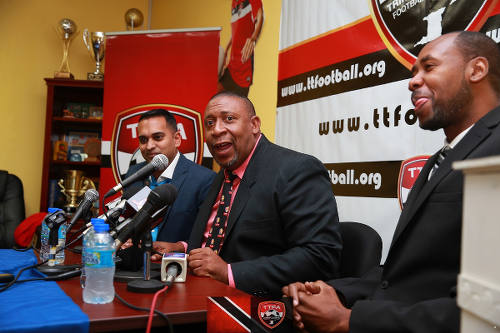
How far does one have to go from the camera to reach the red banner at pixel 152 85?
3803mm

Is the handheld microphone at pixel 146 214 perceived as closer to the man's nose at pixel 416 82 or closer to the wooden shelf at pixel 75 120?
the man's nose at pixel 416 82

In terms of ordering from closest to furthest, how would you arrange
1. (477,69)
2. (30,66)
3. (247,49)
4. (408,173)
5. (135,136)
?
(477,69), (408,173), (247,49), (135,136), (30,66)

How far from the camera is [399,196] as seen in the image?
2.06 m

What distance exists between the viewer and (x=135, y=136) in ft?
12.9

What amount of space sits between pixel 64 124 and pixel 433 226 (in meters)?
4.51

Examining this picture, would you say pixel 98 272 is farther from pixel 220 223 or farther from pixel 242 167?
pixel 242 167

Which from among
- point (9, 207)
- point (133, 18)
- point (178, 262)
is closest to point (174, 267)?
point (178, 262)

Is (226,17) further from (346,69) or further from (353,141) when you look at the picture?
(353,141)

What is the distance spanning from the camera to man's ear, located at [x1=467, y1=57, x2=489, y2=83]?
4.43 feet

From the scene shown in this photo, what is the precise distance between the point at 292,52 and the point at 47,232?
1.97 m

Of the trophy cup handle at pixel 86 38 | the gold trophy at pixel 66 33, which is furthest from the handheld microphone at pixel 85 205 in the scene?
the trophy cup handle at pixel 86 38

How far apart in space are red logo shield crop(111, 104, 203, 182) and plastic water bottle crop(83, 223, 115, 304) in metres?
2.53

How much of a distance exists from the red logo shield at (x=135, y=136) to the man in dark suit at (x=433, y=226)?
238 cm

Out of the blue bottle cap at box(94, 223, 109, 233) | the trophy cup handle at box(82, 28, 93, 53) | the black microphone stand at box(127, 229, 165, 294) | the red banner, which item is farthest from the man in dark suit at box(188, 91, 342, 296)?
the trophy cup handle at box(82, 28, 93, 53)
